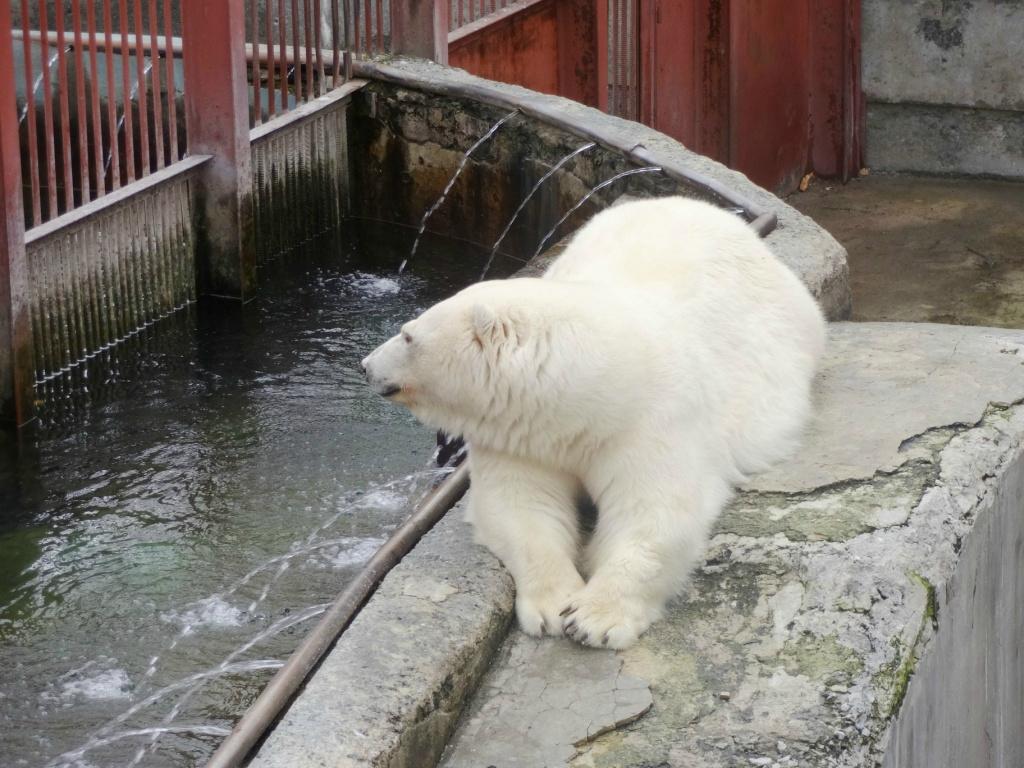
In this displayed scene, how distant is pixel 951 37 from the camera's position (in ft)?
29.2

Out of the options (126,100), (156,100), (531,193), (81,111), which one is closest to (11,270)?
(81,111)

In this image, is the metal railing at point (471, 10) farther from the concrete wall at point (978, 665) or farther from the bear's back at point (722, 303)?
the concrete wall at point (978, 665)

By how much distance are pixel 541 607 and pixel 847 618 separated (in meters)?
0.62

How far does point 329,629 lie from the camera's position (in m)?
3.04

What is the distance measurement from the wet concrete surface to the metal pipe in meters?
3.87

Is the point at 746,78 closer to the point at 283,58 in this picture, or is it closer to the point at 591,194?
the point at 591,194

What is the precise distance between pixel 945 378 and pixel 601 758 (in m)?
1.91

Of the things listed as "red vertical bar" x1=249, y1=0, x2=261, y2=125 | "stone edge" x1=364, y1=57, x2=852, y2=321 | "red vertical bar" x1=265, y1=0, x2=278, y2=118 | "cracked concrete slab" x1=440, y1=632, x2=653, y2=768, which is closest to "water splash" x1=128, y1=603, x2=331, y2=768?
"cracked concrete slab" x1=440, y1=632, x2=653, y2=768

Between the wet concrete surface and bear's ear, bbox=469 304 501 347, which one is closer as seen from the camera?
bear's ear, bbox=469 304 501 347

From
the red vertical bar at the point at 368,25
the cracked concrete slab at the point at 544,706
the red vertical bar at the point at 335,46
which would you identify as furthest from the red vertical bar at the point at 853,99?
the cracked concrete slab at the point at 544,706

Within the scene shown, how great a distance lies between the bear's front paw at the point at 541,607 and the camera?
310 cm

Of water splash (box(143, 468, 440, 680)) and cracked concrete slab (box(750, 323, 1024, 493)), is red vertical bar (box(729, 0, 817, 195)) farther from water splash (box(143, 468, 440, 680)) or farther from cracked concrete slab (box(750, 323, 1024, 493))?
water splash (box(143, 468, 440, 680))

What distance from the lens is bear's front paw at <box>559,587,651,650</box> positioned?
302 cm

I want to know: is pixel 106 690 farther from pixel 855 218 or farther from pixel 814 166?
pixel 814 166
